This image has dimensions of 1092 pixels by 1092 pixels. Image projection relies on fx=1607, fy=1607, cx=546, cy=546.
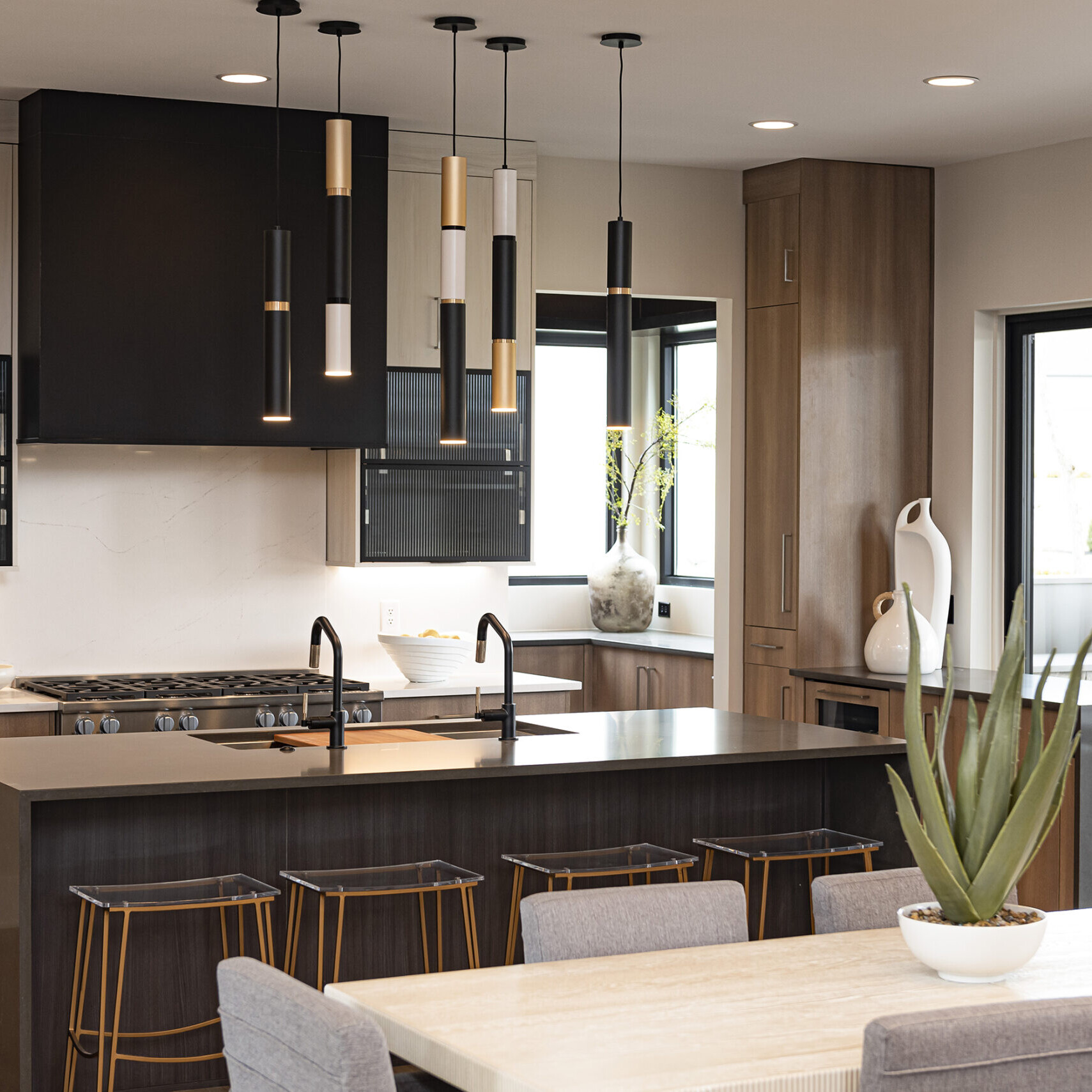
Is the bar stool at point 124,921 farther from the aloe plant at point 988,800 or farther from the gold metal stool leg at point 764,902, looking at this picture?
the aloe plant at point 988,800

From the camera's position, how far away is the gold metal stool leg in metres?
4.05

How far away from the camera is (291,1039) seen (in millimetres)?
1979

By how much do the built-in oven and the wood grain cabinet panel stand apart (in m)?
0.29

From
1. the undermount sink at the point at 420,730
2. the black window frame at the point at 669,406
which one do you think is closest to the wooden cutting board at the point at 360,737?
the undermount sink at the point at 420,730

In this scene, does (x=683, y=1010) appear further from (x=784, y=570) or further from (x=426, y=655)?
(x=784, y=570)

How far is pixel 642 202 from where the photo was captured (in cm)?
650

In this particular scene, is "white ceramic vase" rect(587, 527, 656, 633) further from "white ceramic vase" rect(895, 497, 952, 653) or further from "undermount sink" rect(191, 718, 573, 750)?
"undermount sink" rect(191, 718, 573, 750)

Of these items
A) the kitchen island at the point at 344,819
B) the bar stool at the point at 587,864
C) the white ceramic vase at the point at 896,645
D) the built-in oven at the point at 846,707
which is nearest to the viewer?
the kitchen island at the point at 344,819

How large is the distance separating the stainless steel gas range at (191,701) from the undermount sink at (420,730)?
241mm

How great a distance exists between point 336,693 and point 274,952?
2.13 feet

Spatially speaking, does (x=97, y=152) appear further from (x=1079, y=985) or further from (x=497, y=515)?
(x=1079, y=985)

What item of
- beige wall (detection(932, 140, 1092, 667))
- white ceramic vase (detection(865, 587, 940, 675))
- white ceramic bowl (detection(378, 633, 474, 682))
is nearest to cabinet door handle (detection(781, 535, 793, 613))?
white ceramic vase (detection(865, 587, 940, 675))

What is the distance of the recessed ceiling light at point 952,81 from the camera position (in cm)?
507

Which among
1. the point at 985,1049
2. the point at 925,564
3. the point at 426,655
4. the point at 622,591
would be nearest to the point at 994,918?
the point at 985,1049
